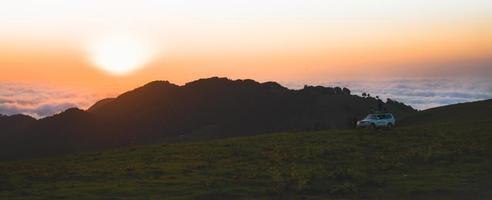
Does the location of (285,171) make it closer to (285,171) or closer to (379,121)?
(285,171)

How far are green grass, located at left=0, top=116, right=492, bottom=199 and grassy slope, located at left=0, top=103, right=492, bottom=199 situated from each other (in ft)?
0.18

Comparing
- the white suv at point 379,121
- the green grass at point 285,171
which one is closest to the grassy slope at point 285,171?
the green grass at point 285,171

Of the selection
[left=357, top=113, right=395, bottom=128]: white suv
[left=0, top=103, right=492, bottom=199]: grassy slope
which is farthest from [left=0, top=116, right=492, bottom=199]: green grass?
[left=357, top=113, right=395, bottom=128]: white suv

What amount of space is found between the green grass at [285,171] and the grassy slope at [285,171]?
54 mm

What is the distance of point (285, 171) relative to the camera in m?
39.6

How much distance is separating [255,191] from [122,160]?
2351 cm

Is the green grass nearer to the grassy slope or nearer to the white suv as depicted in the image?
the grassy slope

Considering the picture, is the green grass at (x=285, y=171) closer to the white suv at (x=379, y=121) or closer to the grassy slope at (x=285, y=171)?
the grassy slope at (x=285, y=171)

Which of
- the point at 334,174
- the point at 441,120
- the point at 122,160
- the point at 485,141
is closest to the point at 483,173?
the point at 334,174

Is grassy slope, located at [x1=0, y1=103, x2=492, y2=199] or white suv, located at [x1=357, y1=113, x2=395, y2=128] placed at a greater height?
white suv, located at [x1=357, y1=113, x2=395, y2=128]

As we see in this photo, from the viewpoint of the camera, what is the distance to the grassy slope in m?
32.3

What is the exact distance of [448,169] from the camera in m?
39.0

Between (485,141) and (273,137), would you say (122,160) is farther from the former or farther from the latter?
(485,141)

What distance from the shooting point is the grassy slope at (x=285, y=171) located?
106 feet
